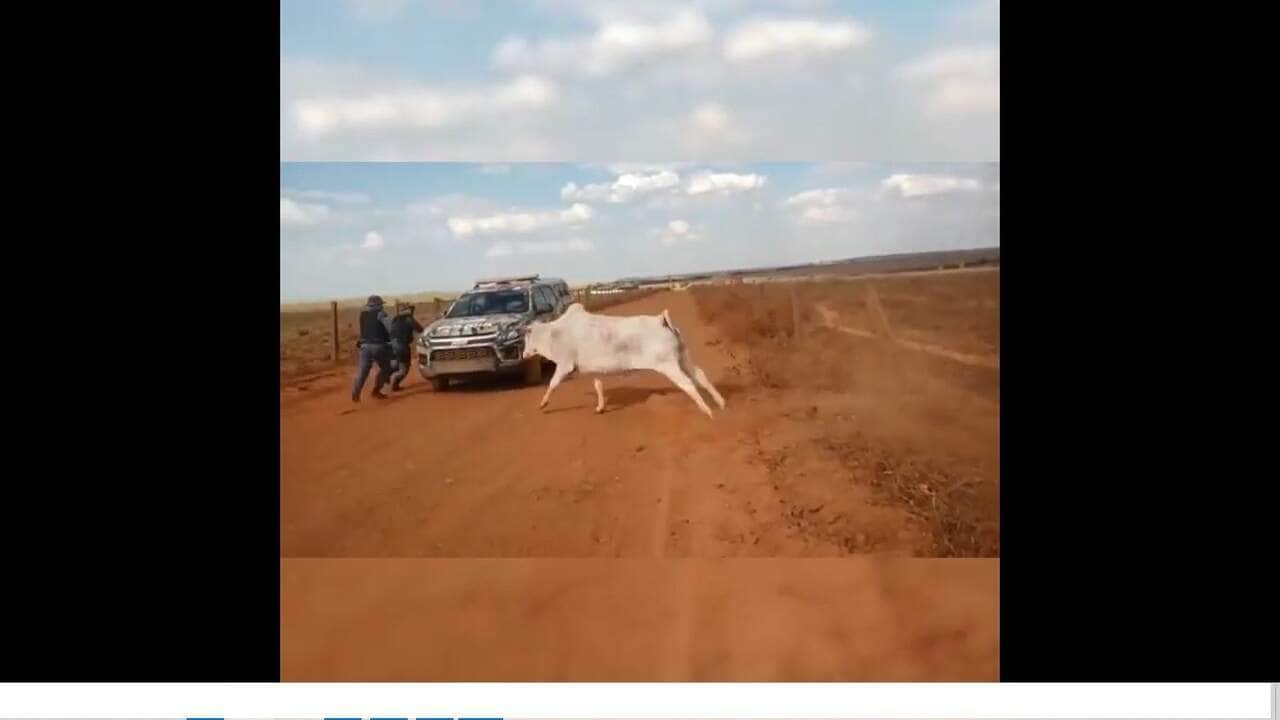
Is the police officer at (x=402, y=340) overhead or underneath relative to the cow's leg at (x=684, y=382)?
overhead

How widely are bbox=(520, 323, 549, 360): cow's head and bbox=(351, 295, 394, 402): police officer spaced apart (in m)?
0.60

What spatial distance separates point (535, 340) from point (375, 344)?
0.71 m

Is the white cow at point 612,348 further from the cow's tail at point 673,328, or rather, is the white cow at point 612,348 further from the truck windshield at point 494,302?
the truck windshield at point 494,302

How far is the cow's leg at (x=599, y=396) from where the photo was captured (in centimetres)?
348

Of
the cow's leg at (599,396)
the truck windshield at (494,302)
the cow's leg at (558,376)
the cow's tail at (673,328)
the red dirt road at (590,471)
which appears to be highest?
the truck windshield at (494,302)

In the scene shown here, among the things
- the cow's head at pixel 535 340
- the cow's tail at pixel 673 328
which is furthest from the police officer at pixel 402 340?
the cow's tail at pixel 673 328

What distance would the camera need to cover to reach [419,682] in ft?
10.2

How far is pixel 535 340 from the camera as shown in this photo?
3564 millimetres

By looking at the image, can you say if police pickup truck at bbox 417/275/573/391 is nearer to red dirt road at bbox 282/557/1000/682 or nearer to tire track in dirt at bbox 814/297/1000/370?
red dirt road at bbox 282/557/1000/682

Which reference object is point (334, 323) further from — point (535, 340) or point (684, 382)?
point (684, 382)

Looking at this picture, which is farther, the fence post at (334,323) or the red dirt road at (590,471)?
the fence post at (334,323)

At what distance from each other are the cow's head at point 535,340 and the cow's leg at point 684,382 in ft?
1.78

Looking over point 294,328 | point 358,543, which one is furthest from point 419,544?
point 294,328
